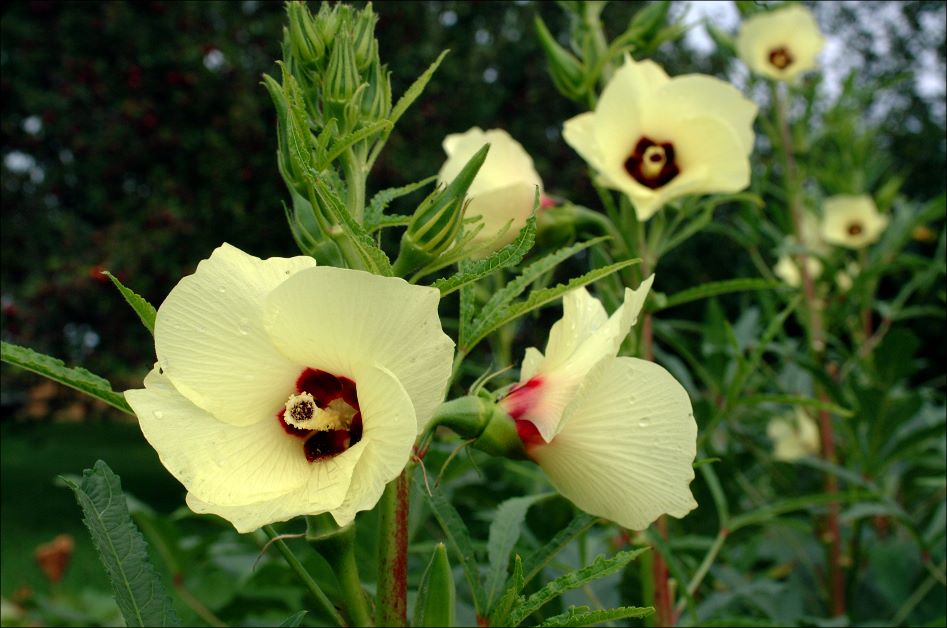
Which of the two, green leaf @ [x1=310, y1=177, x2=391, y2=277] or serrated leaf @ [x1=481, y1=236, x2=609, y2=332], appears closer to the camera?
green leaf @ [x1=310, y1=177, x2=391, y2=277]

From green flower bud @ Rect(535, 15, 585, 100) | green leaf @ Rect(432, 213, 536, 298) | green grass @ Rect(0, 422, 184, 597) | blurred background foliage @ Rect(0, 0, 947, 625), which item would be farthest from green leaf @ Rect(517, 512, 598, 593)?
blurred background foliage @ Rect(0, 0, 947, 625)

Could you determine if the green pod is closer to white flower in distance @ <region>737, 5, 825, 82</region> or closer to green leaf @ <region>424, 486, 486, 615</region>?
green leaf @ <region>424, 486, 486, 615</region>

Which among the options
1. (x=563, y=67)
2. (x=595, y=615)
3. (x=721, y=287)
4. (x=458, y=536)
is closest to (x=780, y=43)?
(x=563, y=67)

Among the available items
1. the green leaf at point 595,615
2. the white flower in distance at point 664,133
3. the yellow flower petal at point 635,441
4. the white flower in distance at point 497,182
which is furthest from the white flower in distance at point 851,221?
the green leaf at point 595,615

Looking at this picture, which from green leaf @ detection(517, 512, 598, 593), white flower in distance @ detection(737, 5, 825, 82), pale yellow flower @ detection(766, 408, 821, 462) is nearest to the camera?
green leaf @ detection(517, 512, 598, 593)

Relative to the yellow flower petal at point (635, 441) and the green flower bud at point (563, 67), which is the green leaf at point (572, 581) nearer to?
the yellow flower petal at point (635, 441)

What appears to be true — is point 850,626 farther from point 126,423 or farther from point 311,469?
point 126,423
